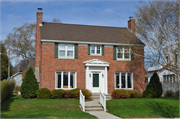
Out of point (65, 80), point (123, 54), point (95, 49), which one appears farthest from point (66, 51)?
point (123, 54)

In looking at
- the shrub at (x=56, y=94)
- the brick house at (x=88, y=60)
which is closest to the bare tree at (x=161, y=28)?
the brick house at (x=88, y=60)

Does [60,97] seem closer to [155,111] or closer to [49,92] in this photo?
[49,92]

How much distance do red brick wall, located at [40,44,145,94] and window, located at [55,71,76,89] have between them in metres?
0.43

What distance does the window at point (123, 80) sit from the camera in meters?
22.8

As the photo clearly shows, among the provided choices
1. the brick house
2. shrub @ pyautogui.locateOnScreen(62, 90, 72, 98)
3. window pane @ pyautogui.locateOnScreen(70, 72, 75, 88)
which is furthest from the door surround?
shrub @ pyautogui.locateOnScreen(62, 90, 72, 98)

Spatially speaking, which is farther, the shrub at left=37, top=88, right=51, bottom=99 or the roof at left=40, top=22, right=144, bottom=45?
the roof at left=40, top=22, right=144, bottom=45

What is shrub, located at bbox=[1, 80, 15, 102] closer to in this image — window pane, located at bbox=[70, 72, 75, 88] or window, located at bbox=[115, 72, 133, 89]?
window pane, located at bbox=[70, 72, 75, 88]

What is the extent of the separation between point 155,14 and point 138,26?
2.01 meters

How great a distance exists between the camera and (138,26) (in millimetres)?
20438

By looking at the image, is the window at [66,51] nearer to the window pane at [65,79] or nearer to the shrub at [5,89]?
the window pane at [65,79]

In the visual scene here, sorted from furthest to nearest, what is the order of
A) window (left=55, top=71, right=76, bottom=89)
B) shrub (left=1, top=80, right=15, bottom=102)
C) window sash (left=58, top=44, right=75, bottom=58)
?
1. window sash (left=58, top=44, right=75, bottom=58)
2. window (left=55, top=71, right=76, bottom=89)
3. shrub (left=1, top=80, right=15, bottom=102)

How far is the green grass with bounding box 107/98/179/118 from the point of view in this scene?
13.9m

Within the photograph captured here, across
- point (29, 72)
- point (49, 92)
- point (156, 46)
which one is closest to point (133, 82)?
point (156, 46)

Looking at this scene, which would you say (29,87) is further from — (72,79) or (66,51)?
(66,51)
